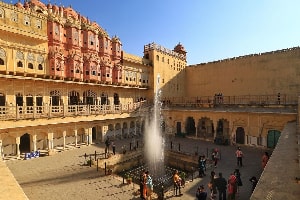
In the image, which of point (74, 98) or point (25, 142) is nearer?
point (25, 142)

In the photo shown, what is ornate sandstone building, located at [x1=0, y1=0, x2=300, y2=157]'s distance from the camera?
1977cm

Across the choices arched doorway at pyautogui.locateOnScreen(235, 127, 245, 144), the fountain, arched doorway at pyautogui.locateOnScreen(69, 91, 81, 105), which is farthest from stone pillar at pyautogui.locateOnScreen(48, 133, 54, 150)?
arched doorway at pyautogui.locateOnScreen(235, 127, 245, 144)

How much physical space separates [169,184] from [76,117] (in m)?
11.8

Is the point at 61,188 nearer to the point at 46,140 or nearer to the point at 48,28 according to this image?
the point at 46,140

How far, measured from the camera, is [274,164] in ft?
29.7

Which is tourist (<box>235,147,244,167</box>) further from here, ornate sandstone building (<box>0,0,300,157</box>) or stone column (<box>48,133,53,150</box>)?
stone column (<box>48,133,53,150</box>)

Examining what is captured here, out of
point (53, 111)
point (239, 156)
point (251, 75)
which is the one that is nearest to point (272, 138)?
point (239, 156)

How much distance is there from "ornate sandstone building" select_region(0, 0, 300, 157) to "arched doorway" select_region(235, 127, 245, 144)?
0.36 feet

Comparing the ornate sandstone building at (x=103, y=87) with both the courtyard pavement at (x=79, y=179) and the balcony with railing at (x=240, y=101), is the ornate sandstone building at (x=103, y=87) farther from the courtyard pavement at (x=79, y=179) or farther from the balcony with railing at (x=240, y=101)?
the courtyard pavement at (x=79, y=179)

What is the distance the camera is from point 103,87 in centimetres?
2836

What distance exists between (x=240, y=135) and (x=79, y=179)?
62.5ft

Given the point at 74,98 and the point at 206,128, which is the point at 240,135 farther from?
the point at 74,98

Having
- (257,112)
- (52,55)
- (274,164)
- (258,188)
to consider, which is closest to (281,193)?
(258,188)

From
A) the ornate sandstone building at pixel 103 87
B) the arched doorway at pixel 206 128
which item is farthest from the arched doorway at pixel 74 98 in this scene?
the arched doorway at pixel 206 128
